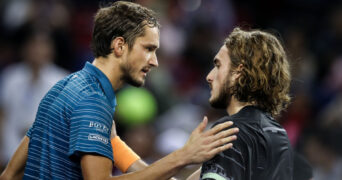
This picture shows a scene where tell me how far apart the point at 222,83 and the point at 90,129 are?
86 cm

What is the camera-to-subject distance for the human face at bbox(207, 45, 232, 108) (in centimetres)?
368

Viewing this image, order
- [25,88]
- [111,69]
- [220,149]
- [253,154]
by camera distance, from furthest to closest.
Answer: [25,88], [111,69], [253,154], [220,149]

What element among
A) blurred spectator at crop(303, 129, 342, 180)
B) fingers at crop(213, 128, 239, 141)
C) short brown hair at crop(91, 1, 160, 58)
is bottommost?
blurred spectator at crop(303, 129, 342, 180)

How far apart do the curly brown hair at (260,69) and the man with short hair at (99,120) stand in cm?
43

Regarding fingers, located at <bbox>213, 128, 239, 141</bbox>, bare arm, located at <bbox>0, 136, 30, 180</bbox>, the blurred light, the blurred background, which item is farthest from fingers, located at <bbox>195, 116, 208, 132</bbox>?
the blurred light

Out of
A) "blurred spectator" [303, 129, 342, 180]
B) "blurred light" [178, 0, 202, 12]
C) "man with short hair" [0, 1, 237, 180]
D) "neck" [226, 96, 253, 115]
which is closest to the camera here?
"man with short hair" [0, 1, 237, 180]

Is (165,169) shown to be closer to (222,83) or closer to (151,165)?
→ (151,165)

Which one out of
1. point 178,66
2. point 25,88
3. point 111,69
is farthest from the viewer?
point 178,66

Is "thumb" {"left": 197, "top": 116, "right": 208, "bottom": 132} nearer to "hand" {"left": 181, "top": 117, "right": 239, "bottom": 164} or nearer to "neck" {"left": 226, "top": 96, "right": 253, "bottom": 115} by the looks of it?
"hand" {"left": 181, "top": 117, "right": 239, "bottom": 164}

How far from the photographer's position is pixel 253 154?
3340 mm

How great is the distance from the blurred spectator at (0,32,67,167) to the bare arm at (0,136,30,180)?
267 cm

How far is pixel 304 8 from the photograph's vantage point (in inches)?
389

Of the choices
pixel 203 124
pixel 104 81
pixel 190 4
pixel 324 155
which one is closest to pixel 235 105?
pixel 203 124

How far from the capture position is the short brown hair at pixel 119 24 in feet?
12.6
